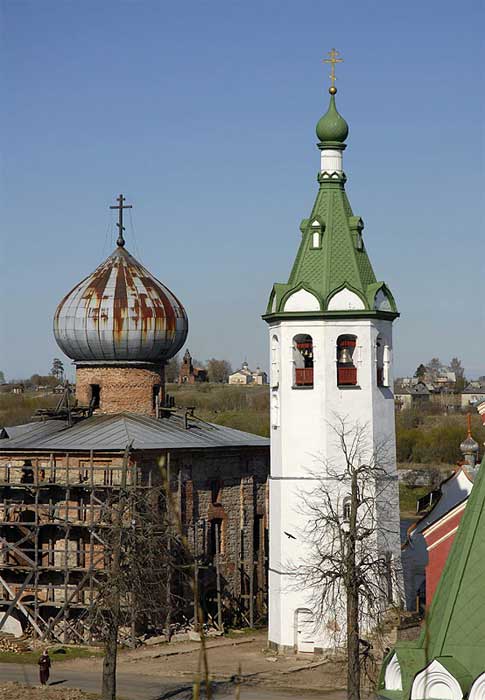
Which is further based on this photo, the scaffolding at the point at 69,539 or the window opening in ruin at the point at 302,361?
the scaffolding at the point at 69,539

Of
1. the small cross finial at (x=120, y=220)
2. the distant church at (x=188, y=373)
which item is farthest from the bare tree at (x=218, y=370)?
the small cross finial at (x=120, y=220)

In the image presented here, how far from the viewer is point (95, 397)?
31562 mm

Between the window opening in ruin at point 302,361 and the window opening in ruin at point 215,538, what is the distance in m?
5.45

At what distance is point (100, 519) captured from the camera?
26875mm

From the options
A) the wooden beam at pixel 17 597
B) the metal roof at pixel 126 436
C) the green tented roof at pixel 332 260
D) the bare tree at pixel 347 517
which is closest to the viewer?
the bare tree at pixel 347 517

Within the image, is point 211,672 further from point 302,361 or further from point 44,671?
point 302,361

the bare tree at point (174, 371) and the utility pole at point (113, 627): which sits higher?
the bare tree at point (174, 371)

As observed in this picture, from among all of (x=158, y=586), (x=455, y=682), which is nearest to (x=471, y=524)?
(x=455, y=682)

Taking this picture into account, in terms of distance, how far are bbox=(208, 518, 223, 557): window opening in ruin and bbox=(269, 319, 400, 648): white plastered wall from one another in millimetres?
4056

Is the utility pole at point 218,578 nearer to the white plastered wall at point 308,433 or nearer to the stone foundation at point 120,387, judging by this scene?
the white plastered wall at point 308,433

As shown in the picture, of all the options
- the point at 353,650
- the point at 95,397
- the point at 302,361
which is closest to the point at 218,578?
the point at 95,397

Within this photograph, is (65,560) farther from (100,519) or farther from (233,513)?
(233,513)

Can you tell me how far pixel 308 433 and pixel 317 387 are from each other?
2.94ft

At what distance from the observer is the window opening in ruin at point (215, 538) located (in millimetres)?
30172
